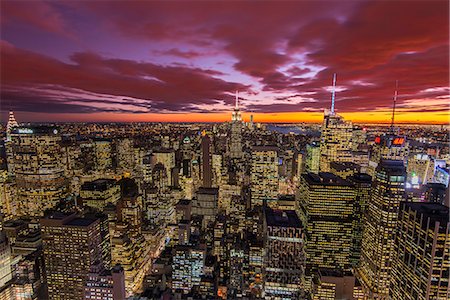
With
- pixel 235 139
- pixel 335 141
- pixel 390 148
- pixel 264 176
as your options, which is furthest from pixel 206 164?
pixel 390 148

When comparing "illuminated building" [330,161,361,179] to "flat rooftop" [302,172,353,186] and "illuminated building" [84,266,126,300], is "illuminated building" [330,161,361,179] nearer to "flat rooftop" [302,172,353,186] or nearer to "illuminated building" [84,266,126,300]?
"flat rooftop" [302,172,353,186]

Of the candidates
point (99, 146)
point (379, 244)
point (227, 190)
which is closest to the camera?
point (379, 244)

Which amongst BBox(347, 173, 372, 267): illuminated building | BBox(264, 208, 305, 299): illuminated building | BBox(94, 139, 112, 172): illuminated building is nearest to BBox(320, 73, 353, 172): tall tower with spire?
BBox(347, 173, 372, 267): illuminated building

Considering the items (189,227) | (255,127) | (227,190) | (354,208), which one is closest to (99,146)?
(227,190)

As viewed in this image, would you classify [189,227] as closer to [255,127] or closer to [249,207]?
[249,207]

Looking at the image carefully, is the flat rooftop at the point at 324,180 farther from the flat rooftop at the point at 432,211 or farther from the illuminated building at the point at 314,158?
the illuminated building at the point at 314,158
